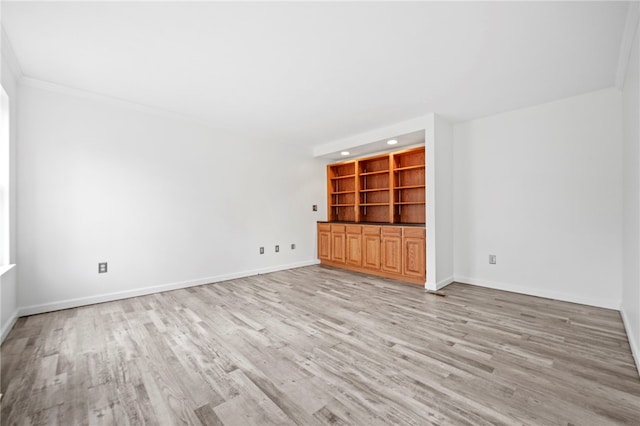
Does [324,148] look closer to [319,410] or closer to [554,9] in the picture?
[554,9]

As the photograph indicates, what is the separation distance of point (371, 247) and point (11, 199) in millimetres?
4539

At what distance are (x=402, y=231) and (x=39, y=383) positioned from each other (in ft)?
13.4

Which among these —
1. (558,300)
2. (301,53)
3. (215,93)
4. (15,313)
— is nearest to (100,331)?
(15,313)

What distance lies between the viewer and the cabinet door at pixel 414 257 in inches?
159

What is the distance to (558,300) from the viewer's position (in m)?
3.35

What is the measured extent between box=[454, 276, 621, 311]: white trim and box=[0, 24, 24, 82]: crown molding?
18.5 feet

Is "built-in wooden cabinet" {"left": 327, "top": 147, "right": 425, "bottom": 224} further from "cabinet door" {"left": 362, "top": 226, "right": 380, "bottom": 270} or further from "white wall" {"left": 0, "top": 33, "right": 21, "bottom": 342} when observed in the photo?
"white wall" {"left": 0, "top": 33, "right": 21, "bottom": 342}

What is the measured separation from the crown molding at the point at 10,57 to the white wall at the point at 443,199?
4474mm

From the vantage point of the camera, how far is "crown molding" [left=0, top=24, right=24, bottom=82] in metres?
2.22

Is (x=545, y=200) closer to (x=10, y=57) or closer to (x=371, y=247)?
(x=371, y=247)

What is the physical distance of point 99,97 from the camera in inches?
130

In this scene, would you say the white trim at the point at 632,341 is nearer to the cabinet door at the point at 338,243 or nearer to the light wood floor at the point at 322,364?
the light wood floor at the point at 322,364

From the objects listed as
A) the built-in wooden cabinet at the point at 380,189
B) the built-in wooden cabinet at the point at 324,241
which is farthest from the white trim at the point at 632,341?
the built-in wooden cabinet at the point at 324,241

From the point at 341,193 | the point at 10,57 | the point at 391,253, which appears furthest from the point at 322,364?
the point at 341,193
